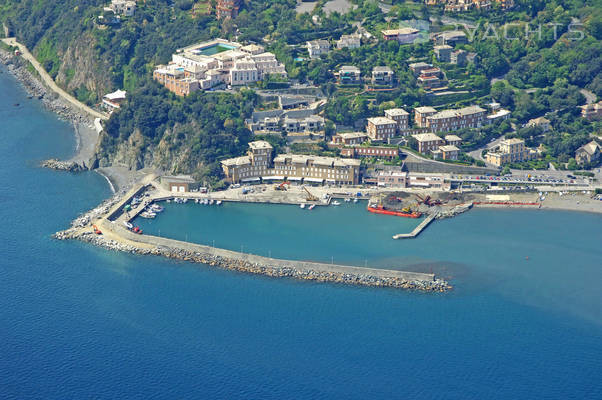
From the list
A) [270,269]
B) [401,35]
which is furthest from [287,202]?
[401,35]

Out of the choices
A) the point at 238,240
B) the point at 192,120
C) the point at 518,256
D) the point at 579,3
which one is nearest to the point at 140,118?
the point at 192,120

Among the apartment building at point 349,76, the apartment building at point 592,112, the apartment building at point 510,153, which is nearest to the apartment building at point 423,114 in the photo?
the apartment building at point 510,153

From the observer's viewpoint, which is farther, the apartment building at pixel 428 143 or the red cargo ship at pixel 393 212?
the apartment building at pixel 428 143

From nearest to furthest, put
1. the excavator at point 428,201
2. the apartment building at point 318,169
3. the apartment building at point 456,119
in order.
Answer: the excavator at point 428,201 < the apartment building at point 318,169 < the apartment building at point 456,119

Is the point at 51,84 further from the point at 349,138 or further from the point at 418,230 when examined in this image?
the point at 418,230

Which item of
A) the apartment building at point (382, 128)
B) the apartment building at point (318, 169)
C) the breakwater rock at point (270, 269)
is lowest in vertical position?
the breakwater rock at point (270, 269)

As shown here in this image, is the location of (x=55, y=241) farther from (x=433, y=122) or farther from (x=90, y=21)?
(x=90, y=21)

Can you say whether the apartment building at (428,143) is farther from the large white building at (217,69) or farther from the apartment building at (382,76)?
Answer: the large white building at (217,69)
